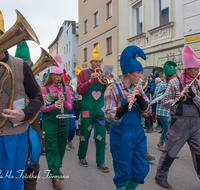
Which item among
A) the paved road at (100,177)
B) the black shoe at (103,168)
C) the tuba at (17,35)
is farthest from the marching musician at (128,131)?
the black shoe at (103,168)

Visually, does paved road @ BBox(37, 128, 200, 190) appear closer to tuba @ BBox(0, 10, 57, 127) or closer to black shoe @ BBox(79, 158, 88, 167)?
black shoe @ BBox(79, 158, 88, 167)

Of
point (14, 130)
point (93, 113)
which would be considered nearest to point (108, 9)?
point (93, 113)

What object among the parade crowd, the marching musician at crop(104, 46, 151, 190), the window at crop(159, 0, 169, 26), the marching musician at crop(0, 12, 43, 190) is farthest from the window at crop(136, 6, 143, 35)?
the marching musician at crop(0, 12, 43, 190)

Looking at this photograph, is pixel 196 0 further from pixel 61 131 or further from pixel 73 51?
pixel 73 51

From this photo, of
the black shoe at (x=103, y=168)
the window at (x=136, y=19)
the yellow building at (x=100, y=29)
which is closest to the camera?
the black shoe at (x=103, y=168)

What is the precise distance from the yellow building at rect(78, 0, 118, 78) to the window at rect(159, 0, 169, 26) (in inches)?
189

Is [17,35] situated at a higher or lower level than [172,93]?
higher

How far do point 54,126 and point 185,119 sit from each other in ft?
6.83

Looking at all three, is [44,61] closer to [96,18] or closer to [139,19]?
[139,19]

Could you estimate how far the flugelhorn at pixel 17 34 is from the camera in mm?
1471

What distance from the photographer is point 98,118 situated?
397cm

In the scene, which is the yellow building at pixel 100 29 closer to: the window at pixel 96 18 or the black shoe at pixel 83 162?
the window at pixel 96 18

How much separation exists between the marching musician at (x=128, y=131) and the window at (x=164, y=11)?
31.2 ft

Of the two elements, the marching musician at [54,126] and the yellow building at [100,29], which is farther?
the yellow building at [100,29]
